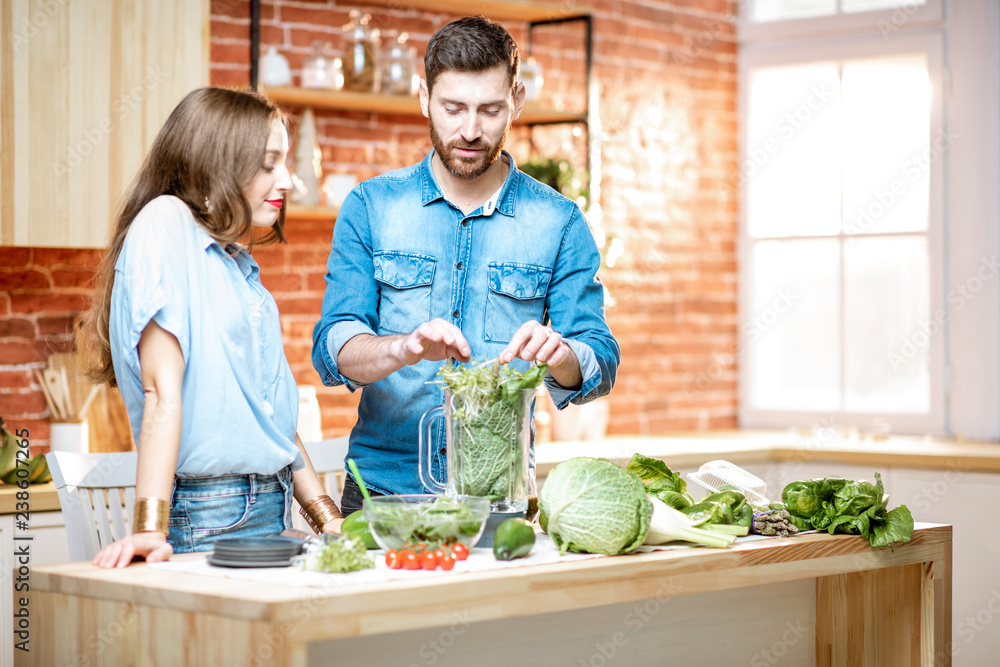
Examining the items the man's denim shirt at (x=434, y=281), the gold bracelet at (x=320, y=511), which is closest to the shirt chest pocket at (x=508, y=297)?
the man's denim shirt at (x=434, y=281)

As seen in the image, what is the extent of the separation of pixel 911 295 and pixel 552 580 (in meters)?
3.39

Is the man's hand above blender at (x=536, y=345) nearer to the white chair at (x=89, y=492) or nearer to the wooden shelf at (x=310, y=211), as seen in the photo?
the white chair at (x=89, y=492)

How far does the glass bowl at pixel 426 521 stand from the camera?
153 centimetres

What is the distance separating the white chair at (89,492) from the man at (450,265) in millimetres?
403

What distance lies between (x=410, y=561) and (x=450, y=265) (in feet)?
2.67

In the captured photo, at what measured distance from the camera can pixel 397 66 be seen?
3.66m

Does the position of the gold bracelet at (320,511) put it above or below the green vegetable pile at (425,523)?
below

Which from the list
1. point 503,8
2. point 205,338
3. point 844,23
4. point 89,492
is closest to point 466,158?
point 205,338

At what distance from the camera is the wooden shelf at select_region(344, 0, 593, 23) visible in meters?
3.90

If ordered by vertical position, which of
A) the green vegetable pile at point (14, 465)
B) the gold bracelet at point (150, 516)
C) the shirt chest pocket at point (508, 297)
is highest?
the shirt chest pocket at point (508, 297)

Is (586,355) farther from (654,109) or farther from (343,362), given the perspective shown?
(654,109)

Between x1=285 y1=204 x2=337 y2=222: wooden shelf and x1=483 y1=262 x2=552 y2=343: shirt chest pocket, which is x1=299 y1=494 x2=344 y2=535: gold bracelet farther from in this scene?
x1=285 y1=204 x2=337 y2=222: wooden shelf

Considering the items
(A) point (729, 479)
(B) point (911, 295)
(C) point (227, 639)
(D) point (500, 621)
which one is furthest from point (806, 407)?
(C) point (227, 639)

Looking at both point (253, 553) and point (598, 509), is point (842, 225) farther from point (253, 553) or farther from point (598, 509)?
point (253, 553)
